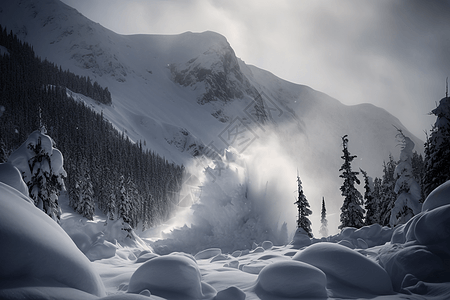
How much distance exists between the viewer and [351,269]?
576cm

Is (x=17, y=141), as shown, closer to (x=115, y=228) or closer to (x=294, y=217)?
(x=115, y=228)

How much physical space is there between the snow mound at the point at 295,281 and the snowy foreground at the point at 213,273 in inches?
0.7

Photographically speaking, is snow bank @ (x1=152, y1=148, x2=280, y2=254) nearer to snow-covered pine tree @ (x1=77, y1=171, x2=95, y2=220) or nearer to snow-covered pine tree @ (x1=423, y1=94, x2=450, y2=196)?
snow-covered pine tree @ (x1=423, y1=94, x2=450, y2=196)

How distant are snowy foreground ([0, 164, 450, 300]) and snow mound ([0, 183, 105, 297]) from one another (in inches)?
0.4

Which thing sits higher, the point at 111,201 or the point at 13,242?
the point at 13,242

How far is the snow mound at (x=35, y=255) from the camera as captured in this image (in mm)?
3127

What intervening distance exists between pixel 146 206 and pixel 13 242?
232ft

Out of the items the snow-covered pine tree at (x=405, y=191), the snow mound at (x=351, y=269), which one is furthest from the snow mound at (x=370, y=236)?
the snow-covered pine tree at (x=405, y=191)

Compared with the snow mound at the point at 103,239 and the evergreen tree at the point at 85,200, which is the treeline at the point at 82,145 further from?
the snow mound at the point at 103,239

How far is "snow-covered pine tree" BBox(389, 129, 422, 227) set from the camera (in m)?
17.8

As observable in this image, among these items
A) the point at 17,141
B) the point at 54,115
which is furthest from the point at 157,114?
the point at 17,141

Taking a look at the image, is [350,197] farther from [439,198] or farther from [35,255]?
[35,255]

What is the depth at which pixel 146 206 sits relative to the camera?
228 ft

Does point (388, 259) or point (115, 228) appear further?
point (115, 228)
